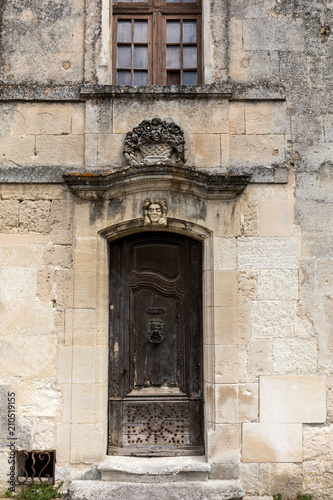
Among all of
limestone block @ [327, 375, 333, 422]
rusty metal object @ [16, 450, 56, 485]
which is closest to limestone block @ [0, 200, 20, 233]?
rusty metal object @ [16, 450, 56, 485]

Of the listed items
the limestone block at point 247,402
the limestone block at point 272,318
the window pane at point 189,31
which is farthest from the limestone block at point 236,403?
the window pane at point 189,31

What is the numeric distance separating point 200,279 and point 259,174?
120cm

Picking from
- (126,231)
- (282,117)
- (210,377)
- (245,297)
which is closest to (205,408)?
(210,377)

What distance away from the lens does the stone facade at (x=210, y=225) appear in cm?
451

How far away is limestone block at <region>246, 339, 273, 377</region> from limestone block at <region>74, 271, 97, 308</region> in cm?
157

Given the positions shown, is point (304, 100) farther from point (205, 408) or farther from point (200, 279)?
point (205, 408)

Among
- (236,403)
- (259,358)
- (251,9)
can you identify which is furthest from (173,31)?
(236,403)

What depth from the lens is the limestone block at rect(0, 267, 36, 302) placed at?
183 inches

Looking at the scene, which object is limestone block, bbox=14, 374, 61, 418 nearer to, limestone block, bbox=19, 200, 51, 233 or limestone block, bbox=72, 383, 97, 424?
limestone block, bbox=72, 383, 97, 424

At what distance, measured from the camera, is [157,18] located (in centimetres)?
516

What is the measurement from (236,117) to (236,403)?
110 inches

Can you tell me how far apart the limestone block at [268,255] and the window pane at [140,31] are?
2.42 metres

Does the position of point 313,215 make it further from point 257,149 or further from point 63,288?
point 63,288

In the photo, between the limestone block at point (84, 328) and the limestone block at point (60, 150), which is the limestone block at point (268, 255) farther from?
the limestone block at point (60, 150)
